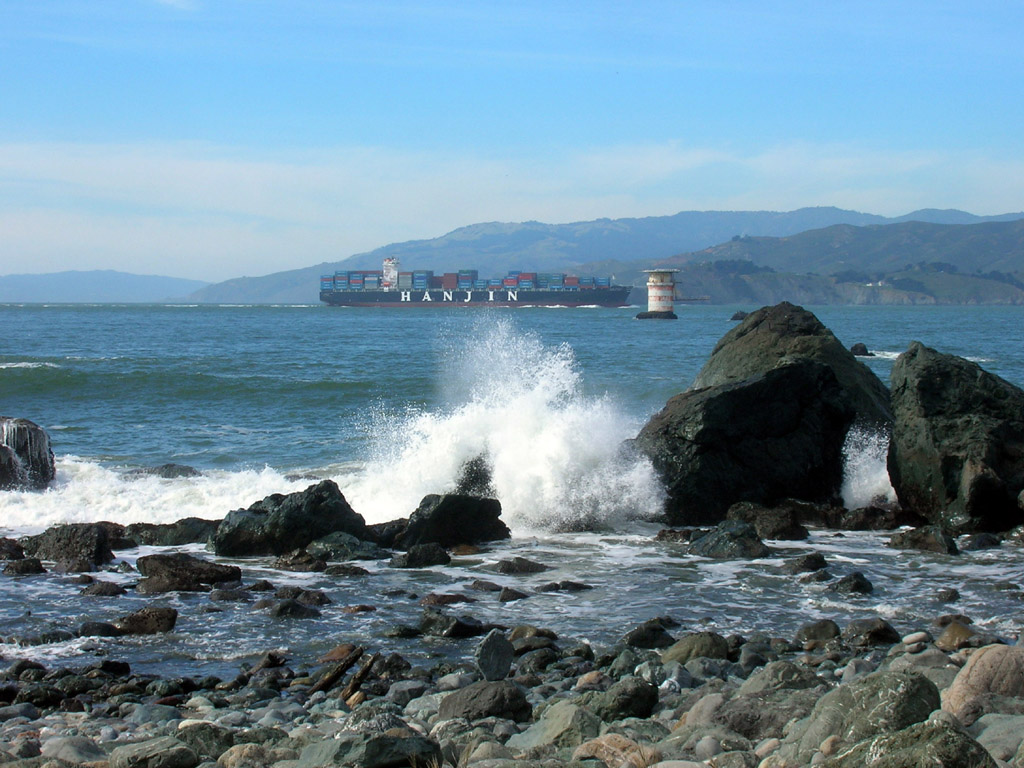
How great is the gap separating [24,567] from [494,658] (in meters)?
5.82

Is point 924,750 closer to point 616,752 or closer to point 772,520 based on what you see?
point 616,752

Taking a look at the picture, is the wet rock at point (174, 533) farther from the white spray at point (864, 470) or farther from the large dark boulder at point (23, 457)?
the white spray at point (864, 470)

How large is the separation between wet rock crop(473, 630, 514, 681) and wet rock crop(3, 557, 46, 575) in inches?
220

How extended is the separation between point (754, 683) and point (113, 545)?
8155 mm

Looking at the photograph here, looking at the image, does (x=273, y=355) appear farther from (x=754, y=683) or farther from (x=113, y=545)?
(x=754, y=683)

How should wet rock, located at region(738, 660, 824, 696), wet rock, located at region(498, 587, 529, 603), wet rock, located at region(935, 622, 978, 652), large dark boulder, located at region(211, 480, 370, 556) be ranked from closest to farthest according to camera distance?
1. wet rock, located at region(738, 660, 824, 696)
2. wet rock, located at region(935, 622, 978, 652)
3. wet rock, located at region(498, 587, 529, 603)
4. large dark boulder, located at region(211, 480, 370, 556)

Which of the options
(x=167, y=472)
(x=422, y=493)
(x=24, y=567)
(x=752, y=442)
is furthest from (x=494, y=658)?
(x=167, y=472)

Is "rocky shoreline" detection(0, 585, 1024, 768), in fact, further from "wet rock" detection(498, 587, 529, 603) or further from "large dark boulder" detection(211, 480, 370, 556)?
"large dark boulder" detection(211, 480, 370, 556)

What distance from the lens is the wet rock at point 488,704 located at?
19.6 feet

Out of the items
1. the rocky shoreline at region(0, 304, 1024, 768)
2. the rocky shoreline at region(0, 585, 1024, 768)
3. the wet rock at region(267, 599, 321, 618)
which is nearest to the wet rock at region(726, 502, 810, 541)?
the rocky shoreline at region(0, 304, 1024, 768)

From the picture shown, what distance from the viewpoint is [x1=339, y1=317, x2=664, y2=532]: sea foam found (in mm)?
13195

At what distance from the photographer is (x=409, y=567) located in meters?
10.7

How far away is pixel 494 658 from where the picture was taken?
6855mm

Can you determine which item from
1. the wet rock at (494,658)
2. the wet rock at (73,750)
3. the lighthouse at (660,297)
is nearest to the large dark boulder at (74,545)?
the wet rock at (73,750)
